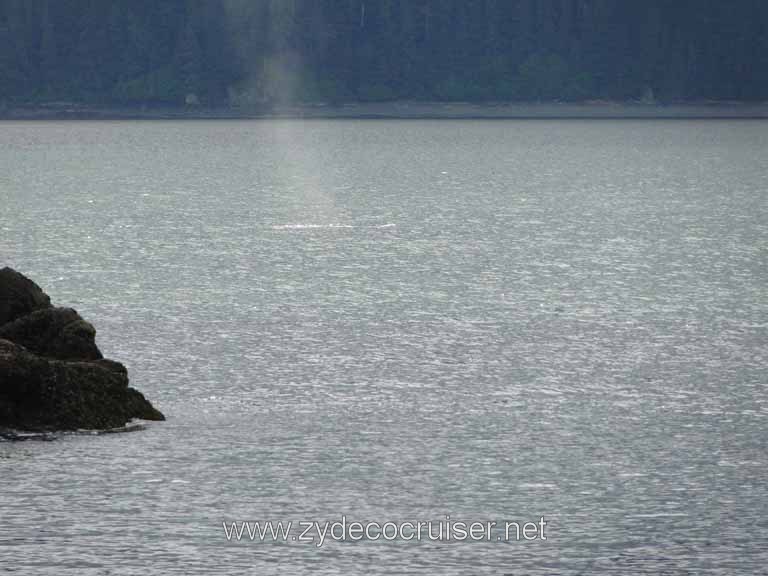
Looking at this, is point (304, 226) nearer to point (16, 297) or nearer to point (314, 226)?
point (314, 226)

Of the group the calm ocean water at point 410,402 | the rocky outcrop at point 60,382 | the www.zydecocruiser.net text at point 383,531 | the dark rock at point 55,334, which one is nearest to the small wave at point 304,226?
the calm ocean water at point 410,402

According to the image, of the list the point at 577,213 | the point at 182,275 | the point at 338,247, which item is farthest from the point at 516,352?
the point at 577,213

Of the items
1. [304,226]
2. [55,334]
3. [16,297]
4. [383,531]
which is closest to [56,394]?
[55,334]

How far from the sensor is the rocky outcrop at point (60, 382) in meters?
25.8

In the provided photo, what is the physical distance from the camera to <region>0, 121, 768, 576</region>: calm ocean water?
67.1ft

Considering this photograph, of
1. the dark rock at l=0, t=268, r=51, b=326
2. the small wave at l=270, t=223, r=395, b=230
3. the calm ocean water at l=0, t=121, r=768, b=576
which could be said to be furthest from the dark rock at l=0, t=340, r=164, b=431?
the small wave at l=270, t=223, r=395, b=230

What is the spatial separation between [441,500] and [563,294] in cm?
2556

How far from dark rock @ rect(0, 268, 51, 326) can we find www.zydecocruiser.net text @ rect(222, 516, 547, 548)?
406 inches

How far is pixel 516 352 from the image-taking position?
1406 inches

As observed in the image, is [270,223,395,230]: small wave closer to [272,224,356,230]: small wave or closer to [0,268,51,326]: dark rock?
[272,224,356,230]: small wave

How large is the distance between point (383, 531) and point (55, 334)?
9.70 metres

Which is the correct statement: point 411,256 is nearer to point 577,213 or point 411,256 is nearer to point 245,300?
point 245,300

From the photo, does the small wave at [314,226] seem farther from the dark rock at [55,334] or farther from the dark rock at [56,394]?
the dark rock at [56,394]

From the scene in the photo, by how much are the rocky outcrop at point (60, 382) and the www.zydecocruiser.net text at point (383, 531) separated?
5829mm
